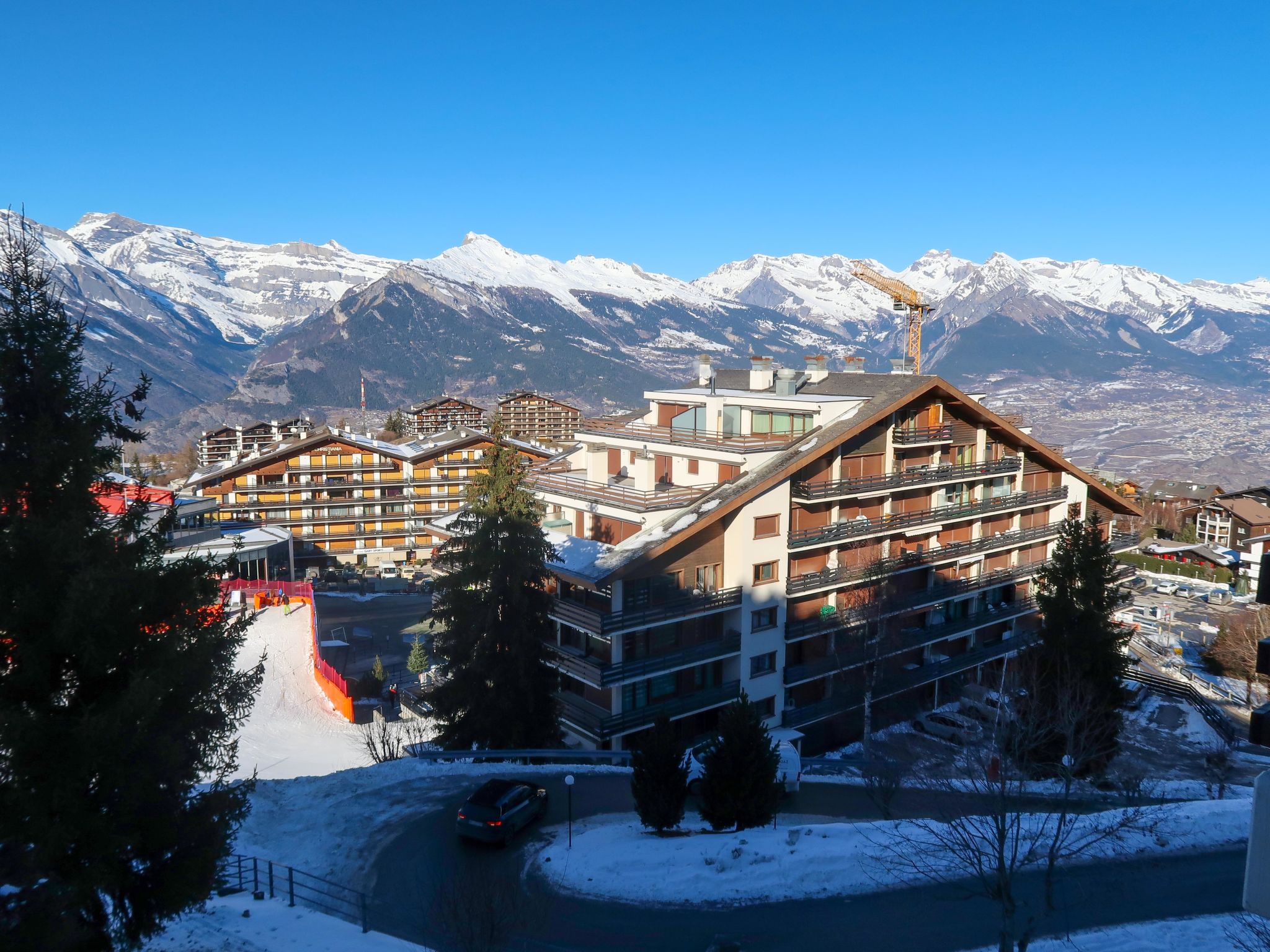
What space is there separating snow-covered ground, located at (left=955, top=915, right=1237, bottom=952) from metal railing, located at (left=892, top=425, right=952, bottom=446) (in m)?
25.1

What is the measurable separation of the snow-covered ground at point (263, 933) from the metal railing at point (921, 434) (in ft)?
100

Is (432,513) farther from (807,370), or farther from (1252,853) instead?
(1252,853)

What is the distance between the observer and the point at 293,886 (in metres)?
18.4

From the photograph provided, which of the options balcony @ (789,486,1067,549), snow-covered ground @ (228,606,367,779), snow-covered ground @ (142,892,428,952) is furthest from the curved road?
balcony @ (789,486,1067,549)

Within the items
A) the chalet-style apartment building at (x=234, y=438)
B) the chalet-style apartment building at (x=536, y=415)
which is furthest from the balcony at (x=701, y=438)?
the chalet-style apartment building at (x=536, y=415)

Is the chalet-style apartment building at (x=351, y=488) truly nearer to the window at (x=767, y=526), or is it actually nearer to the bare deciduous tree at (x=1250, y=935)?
the window at (x=767, y=526)

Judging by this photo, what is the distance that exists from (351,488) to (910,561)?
239ft

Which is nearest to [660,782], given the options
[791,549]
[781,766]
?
[781,766]

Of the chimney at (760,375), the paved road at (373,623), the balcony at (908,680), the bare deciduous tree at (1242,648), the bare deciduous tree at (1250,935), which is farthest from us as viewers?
the paved road at (373,623)

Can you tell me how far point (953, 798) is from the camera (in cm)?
2239

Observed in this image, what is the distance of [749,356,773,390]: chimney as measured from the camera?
43.0 m

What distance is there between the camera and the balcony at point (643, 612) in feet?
98.3

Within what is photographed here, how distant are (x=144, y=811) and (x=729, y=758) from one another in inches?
529

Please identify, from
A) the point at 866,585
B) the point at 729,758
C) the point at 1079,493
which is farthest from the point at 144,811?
the point at 1079,493
